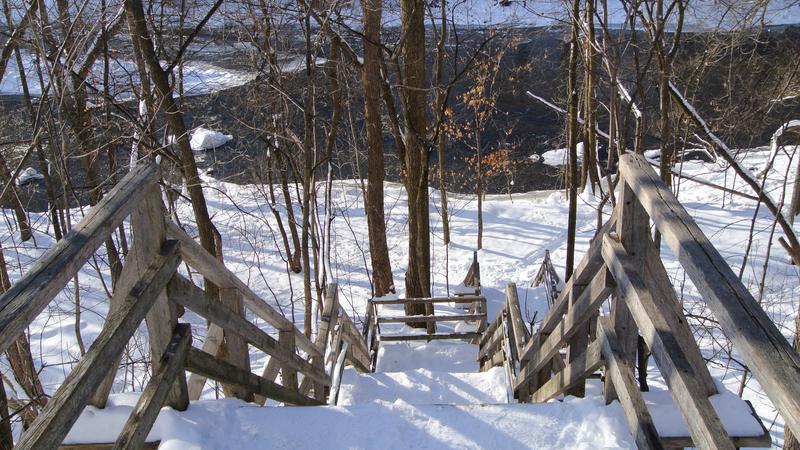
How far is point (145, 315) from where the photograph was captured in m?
2.41

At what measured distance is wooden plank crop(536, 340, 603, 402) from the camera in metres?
2.86

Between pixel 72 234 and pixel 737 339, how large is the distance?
1962 millimetres

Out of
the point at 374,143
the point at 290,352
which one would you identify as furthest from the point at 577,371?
the point at 374,143

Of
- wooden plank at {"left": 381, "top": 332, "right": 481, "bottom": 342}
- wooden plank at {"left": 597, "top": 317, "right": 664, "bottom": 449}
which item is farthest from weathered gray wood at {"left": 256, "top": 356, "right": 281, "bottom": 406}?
wooden plank at {"left": 381, "top": 332, "right": 481, "bottom": 342}

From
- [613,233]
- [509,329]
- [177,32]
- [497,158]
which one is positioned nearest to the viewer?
[613,233]

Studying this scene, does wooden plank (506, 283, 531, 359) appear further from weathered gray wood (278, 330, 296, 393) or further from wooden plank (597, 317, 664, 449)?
wooden plank (597, 317, 664, 449)

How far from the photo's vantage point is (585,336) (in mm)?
3346

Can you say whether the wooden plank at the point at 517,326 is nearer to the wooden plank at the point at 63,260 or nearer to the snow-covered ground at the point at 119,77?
the wooden plank at the point at 63,260

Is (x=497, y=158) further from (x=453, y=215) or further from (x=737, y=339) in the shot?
(x=737, y=339)

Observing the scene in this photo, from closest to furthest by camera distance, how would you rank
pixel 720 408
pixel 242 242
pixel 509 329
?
pixel 720 408
pixel 509 329
pixel 242 242

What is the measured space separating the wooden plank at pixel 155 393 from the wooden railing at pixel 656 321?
1.82m

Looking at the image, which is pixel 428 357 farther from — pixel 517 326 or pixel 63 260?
pixel 63 260

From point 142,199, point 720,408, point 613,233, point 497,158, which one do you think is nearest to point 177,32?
point 142,199

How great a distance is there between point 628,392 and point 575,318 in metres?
0.66
